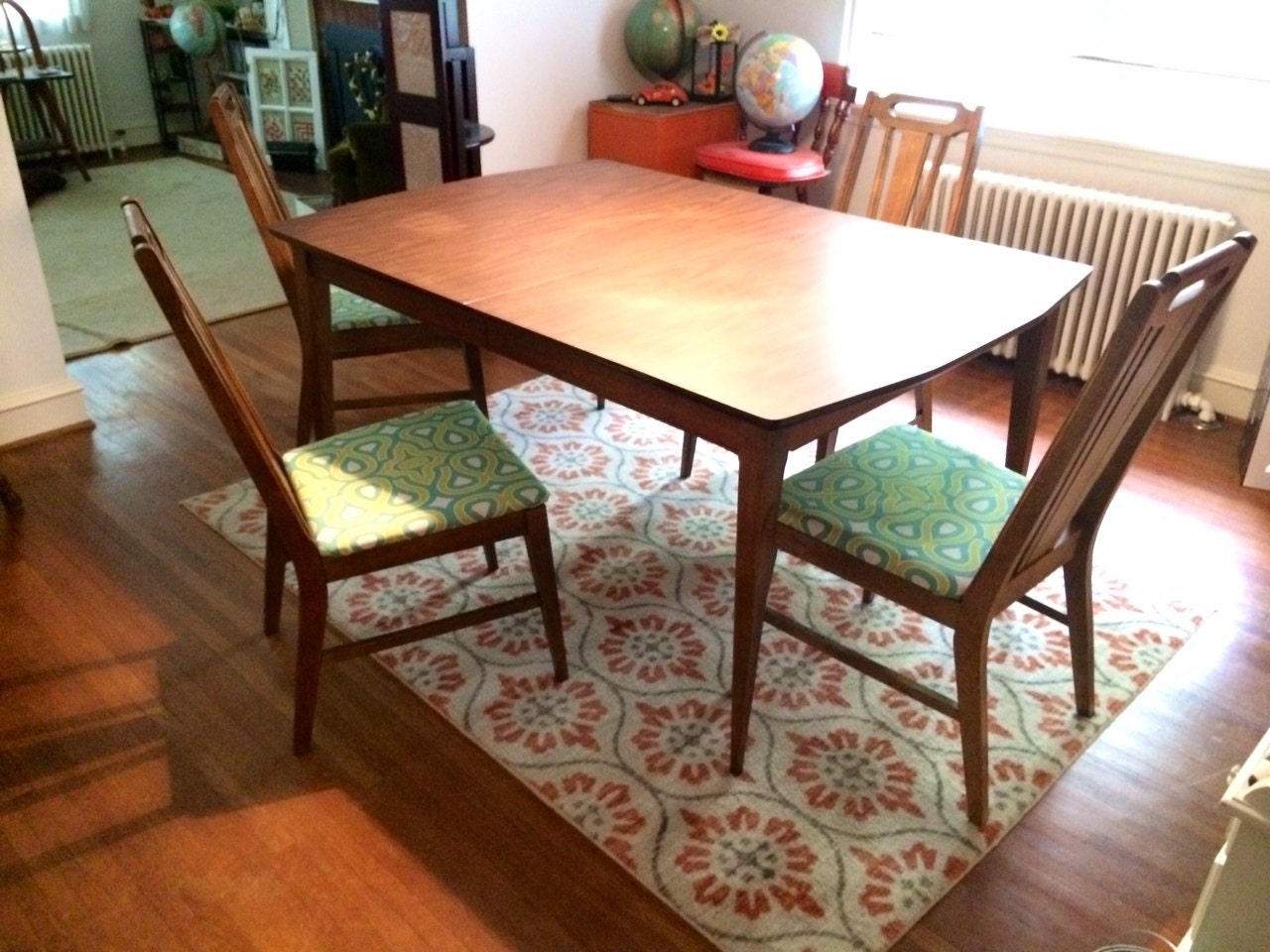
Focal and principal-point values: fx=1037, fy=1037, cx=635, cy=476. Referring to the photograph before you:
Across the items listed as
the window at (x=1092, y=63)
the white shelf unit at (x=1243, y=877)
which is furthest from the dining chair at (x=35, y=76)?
the white shelf unit at (x=1243, y=877)

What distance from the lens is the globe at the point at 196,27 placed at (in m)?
5.68

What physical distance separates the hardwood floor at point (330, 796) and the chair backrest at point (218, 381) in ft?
1.46

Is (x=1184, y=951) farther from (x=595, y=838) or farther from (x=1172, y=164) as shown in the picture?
(x=1172, y=164)

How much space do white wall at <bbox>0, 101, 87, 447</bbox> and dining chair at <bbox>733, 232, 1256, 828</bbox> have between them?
216 centimetres

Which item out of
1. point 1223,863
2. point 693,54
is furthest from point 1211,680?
point 693,54

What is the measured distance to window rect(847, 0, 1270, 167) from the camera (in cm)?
294

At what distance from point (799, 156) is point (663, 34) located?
69 centimetres

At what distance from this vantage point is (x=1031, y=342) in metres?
1.95

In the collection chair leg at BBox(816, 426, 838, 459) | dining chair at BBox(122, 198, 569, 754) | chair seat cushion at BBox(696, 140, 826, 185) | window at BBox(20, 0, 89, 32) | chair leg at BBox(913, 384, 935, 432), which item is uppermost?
window at BBox(20, 0, 89, 32)

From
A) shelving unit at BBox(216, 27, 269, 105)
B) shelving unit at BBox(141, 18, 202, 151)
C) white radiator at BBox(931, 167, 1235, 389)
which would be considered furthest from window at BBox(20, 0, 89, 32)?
white radiator at BBox(931, 167, 1235, 389)

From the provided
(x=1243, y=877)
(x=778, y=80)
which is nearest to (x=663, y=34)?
(x=778, y=80)

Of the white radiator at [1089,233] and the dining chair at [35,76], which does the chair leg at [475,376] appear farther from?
the dining chair at [35,76]

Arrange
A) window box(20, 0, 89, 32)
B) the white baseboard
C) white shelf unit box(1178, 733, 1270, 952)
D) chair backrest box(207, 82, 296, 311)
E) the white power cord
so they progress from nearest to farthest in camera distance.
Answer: white shelf unit box(1178, 733, 1270, 952) → chair backrest box(207, 82, 296, 311) → the white baseboard → the white power cord → window box(20, 0, 89, 32)

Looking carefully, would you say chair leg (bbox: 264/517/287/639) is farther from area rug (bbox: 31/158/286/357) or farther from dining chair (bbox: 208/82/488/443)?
area rug (bbox: 31/158/286/357)
